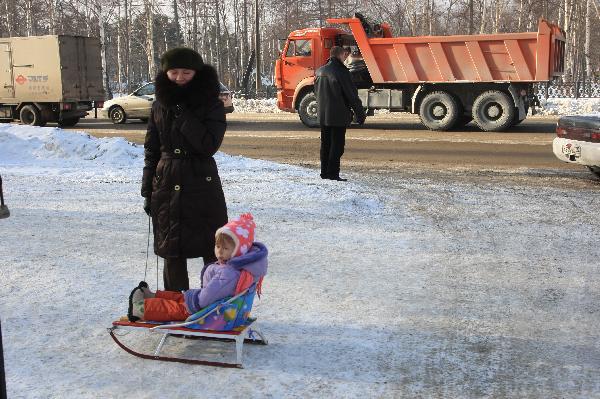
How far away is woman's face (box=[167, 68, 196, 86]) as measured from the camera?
3843 mm

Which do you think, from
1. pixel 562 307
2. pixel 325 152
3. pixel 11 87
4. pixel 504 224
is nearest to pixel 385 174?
pixel 325 152

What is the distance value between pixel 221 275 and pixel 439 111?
1468cm

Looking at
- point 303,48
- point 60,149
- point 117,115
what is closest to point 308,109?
point 303,48

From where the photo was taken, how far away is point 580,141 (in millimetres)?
9734

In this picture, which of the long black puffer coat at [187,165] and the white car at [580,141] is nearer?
the long black puffer coat at [187,165]

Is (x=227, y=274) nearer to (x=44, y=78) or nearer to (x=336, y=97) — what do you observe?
(x=336, y=97)

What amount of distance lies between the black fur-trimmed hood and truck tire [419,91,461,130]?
552 inches

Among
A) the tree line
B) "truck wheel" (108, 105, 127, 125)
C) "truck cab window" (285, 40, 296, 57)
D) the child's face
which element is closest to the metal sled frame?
the child's face

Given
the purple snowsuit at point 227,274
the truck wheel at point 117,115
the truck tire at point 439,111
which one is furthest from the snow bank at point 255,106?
the purple snowsuit at point 227,274

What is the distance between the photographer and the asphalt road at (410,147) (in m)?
11.5

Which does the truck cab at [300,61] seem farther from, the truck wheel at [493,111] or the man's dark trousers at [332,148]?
the man's dark trousers at [332,148]

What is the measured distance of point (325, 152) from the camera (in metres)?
9.23

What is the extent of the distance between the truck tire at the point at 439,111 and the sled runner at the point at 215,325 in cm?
1433

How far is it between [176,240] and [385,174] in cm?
714
